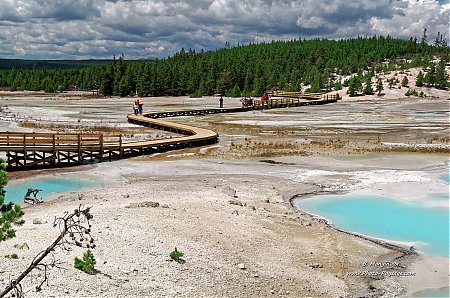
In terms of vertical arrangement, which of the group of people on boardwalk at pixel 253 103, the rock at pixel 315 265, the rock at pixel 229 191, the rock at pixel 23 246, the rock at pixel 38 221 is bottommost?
the rock at pixel 315 265

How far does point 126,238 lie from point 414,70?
125728 millimetres

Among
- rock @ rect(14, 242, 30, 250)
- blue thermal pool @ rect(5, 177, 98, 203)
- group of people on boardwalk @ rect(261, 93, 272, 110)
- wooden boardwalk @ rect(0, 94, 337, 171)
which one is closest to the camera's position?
rock @ rect(14, 242, 30, 250)

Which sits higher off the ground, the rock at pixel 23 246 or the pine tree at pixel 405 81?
the pine tree at pixel 405 81

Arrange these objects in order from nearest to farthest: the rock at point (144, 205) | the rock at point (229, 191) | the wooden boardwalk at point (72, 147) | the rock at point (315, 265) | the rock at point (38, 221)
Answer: the rock at point (315, 265)
the rock at point (38, 221)
the rock at point (144, 205)
the rock at point (229, 191)
the wooden boardwalk at point (72, 147)

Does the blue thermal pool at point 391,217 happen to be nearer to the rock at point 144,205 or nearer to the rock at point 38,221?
the rock at point 144,205

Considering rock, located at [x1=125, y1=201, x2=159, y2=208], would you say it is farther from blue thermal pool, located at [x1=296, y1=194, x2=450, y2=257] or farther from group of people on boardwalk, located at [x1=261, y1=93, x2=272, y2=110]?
group of people on boardwalk, located at [x1=261, y1=93, x2=272, y2=110]

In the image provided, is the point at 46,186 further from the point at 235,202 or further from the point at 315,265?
the point at 315,265

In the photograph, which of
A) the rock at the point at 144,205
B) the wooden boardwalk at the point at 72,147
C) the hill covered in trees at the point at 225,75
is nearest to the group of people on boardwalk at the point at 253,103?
the wooden boardwalk at the point at 72,147

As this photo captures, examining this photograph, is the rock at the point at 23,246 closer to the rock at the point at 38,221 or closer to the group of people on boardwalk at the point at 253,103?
the rock at the point at 38,221

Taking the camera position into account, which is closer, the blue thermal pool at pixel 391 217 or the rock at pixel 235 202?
the blue thermal pool at pixel 391 217

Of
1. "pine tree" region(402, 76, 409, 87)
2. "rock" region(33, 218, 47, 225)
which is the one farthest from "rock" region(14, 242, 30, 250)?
"pine tree" region(402, 76, 409, 87)

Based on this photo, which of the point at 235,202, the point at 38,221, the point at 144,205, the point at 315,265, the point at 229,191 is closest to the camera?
the point at 315,265

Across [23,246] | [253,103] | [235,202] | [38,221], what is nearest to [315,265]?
[235,202]

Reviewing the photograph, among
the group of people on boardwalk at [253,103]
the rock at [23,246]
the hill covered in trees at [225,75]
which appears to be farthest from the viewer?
the hill covered in trees at [225,75]
